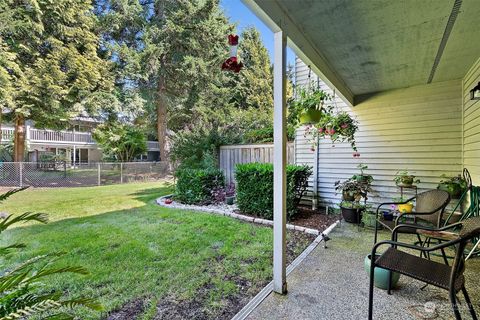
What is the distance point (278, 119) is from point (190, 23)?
1147 cm

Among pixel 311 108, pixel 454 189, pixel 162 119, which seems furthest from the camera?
pixel 162 119

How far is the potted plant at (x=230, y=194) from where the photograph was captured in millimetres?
5477

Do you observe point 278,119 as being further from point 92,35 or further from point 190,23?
point 190,23

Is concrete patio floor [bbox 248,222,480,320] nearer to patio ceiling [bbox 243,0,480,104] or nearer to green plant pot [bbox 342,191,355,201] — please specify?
green plant pot [bbox 342,191,355,201]

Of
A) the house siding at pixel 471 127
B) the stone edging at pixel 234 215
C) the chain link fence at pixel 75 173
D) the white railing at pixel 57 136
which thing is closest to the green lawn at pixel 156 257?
the stone edging at pixel 234 215

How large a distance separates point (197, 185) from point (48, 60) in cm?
722

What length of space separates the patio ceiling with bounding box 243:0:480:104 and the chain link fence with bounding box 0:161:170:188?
8712 millimetres

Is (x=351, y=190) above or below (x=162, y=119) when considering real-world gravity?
below

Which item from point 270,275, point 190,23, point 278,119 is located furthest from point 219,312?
point 190,23

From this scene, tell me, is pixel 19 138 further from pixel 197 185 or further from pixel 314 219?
pixel 314 219

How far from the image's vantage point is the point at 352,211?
3.95 metres

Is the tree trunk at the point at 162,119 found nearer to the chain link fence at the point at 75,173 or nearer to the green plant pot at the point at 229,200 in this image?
the chain link fence at the point at 75,173

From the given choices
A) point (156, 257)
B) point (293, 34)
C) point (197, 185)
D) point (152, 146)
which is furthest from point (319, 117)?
point (152, 146)

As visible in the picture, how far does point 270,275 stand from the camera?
7.57 ft
